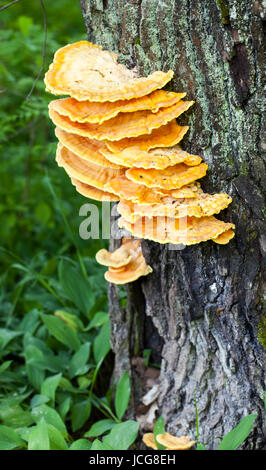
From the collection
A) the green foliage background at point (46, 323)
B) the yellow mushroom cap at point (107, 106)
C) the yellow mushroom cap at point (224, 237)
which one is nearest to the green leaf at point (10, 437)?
the green foliage background at point (46, 323)

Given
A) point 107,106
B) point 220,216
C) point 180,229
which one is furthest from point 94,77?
point 220,216

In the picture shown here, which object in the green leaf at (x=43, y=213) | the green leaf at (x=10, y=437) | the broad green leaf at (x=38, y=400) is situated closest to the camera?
the green leaf at (x=10, y=437)

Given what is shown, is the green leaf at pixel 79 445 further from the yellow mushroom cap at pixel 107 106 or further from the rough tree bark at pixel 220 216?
the yellow mushroom cap at pixel 107 106

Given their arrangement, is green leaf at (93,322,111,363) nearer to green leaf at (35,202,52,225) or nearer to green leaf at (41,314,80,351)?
green leaf at (41,314,80,351)

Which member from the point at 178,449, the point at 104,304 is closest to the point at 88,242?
the point at 104,304

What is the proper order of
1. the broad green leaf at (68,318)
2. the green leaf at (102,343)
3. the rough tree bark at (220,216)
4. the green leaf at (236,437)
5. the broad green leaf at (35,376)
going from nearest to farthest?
the rough tree bark at (220,216), the green leaf at (236,437), the broad green leaf at (35,376), the green leaf at (102,343), the broad green leaf at (68,318)
